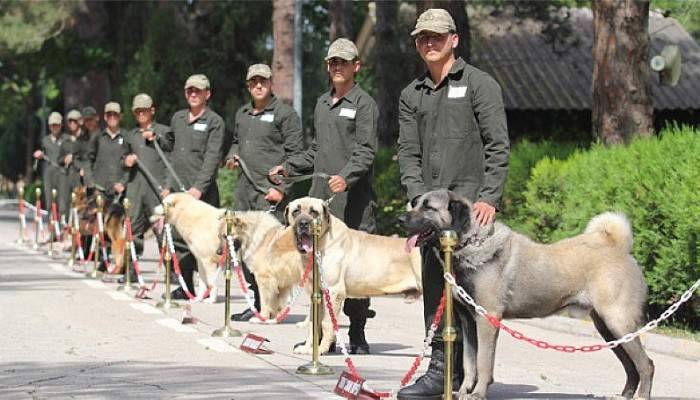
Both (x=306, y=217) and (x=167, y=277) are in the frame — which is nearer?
A: (x=306, y=217)

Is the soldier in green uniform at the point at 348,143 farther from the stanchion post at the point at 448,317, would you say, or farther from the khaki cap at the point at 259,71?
the stanchion post at the point at 448,317

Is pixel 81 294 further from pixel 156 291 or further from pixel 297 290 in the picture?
pixel 297 290

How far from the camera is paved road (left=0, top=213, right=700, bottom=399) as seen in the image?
9.76 m

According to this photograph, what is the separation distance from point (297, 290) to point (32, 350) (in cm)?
300

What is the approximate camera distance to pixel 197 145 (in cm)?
1720

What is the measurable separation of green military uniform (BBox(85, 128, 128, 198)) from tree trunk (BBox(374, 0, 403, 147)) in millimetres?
10636

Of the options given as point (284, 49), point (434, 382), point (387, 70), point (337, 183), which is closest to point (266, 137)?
point (337, 183)

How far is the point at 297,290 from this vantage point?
1413 cm

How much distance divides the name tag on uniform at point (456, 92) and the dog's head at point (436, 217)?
74 centimetres

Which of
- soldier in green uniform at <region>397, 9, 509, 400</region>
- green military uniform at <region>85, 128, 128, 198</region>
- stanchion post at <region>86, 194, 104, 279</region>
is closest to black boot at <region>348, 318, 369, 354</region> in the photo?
soldier in green uniform at <region>397, 9, 509, 400</region>

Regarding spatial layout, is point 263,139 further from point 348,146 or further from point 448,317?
point 448,317

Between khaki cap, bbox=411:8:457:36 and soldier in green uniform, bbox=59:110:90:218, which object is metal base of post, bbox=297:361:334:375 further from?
soldier in green uniform, bbox=59:110:90:218

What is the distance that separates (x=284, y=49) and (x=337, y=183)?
17677 mm

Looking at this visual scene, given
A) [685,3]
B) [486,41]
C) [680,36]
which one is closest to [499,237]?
[685,3]
